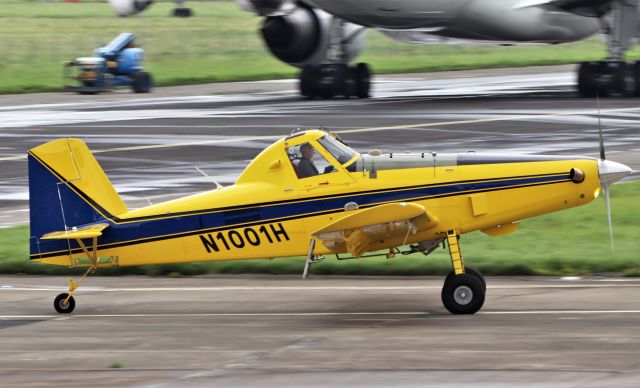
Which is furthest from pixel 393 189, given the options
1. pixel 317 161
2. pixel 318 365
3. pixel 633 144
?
pixel 633 144

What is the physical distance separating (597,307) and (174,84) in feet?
132

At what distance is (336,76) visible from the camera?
44.0 metres

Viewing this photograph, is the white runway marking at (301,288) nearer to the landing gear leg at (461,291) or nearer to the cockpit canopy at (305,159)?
the landing gear leg at (461,291)

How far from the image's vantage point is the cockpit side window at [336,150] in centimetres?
1490

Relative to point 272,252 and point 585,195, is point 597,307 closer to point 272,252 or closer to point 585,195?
point 585,195

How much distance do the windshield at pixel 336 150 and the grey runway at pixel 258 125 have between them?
9.17 m

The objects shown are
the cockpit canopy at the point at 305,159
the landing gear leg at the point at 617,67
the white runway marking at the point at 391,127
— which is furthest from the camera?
the landing gear leg at the point at 617,67

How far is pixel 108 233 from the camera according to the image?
1524 cm

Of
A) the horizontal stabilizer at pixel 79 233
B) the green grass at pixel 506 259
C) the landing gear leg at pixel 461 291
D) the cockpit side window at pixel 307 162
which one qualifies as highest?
the cockpit side window at pixel 307 162

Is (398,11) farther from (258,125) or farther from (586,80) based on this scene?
(586,80)

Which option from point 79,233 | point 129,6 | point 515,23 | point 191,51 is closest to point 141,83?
point 515,23

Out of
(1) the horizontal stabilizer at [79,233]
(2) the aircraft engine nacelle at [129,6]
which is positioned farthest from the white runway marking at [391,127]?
(2) the aircraft engine nacelle at [129,6]

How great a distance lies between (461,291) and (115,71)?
38.0 metres

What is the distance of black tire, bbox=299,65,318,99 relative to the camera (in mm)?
44281
